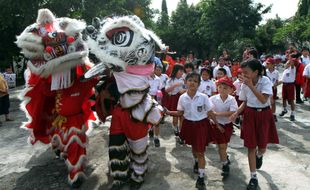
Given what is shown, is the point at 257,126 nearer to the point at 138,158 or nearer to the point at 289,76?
the point at 138,158

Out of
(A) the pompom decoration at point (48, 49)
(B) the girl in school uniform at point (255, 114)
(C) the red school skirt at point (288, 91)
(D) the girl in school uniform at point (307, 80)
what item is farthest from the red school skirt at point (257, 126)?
(D) the girl in school uniform at point (307, 80)

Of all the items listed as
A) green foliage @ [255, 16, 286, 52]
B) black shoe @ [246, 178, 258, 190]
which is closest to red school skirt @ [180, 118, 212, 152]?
black shoe @ [246, 178, 258, 190]

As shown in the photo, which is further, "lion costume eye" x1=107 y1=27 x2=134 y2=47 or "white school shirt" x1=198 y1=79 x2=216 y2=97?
"white school shirt" x1=198 y1=79 x2=216 y2=97

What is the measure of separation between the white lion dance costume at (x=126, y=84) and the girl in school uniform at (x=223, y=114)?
895mm

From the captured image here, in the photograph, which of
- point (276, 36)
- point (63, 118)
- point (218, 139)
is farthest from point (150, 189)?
point (276, 36)

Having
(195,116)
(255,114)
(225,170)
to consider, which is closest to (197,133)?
(195,116)

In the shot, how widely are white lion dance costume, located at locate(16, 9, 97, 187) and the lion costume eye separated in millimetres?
605

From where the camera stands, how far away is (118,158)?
430 cm

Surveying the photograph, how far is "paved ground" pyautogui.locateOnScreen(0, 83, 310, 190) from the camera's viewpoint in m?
4.52

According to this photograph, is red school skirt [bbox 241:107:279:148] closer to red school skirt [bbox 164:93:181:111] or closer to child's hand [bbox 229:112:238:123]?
child's hand [bbox 229:112:238:123]

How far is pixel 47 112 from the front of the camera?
209 inches

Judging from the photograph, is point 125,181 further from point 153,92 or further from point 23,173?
point 153,92

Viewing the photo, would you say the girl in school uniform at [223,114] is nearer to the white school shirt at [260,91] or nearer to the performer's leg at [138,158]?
the white school shirt at [260,91]

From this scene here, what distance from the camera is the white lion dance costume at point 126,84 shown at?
4289mm
